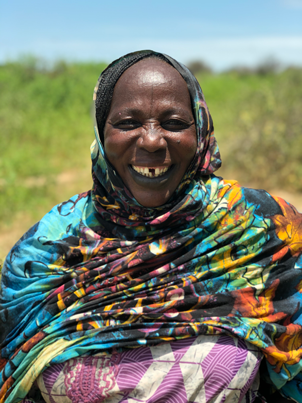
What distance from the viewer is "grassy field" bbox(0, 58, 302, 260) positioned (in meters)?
6.13

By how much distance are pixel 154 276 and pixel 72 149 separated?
8866 mm

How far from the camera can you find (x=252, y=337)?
5.13 feet

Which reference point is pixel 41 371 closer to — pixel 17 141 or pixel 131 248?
pixel 131 248

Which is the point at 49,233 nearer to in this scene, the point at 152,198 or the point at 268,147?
the point at 152,198

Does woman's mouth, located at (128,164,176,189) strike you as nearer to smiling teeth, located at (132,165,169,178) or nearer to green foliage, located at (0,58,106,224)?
smiling teeth, located at (132,165,169,178)

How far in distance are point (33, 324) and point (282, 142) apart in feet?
21.1

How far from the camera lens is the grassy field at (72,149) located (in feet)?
20.1

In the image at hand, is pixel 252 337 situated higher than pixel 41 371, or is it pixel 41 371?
pixel 252 337

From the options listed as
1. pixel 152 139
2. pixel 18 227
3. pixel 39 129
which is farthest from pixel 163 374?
pixel 39 129

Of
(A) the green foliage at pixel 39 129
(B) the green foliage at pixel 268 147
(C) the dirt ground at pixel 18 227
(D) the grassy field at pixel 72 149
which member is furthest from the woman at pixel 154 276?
(B) the green foliage at pixel 268 147

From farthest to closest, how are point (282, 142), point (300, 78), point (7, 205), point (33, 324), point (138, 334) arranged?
point (300, 78) → point (282, 142) → point (7, 205) → point (33, 324) → point (138, 334)

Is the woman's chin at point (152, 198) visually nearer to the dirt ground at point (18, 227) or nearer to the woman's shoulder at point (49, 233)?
the woman's shoulder at point (49, 233)

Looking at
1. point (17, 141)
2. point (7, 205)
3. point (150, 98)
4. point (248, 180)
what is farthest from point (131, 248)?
point (17, 141)

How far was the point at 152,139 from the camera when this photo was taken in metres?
1.63
